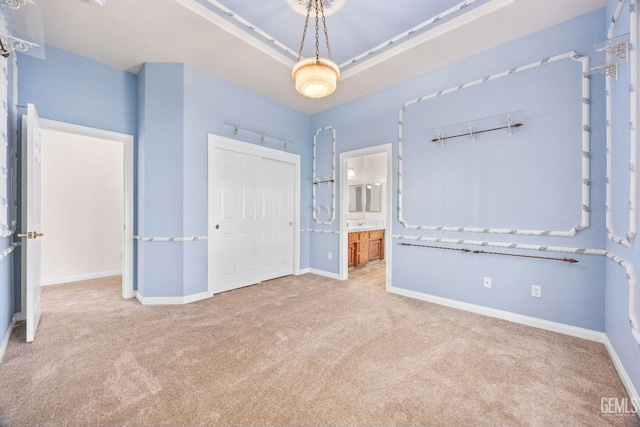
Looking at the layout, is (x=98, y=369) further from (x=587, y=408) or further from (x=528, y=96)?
(x=528, y=96)

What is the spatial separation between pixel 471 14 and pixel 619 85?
129 cm

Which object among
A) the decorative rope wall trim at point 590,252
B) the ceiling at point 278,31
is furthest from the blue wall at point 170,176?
the decorative rope wall trim at point 590,252

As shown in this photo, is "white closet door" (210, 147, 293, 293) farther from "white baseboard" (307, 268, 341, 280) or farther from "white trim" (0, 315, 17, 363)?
"white trim" (0, 315, 17, 363)

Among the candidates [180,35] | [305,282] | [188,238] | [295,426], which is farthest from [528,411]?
[180,35]

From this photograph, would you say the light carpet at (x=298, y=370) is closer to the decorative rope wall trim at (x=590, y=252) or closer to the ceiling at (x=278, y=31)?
the decorative rope wall trim at (x=590, y=252)

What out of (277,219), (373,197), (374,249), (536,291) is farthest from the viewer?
(373,197)

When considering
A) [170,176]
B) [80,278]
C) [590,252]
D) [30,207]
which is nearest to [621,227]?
[590,252]

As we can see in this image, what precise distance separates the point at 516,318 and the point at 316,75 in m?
2.99

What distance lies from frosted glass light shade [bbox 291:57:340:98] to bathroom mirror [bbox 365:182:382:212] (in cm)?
444

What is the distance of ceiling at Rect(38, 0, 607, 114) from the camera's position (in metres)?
2.30

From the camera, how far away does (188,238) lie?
3.18m

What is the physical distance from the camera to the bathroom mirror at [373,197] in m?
6.44

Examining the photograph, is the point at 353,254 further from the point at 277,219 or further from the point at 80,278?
the point at 80,278

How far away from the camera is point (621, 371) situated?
1.75 metres
